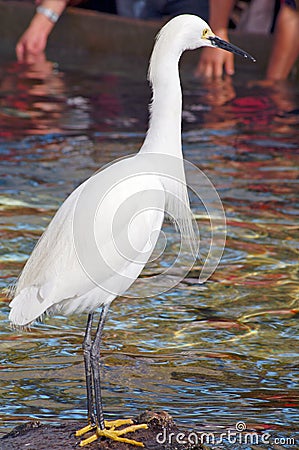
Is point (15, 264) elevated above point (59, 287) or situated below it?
below

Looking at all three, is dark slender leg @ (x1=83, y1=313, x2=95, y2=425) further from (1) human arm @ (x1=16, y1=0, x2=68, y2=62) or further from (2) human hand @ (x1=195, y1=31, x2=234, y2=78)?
(1) human arm @ (x1=16, y1=0, x2=68, y2=62)

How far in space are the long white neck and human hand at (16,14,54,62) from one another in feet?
28.7

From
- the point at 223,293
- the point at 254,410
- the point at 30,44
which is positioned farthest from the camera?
the point at 30,44

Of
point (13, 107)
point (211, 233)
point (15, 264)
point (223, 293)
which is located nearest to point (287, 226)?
point (211, 233)

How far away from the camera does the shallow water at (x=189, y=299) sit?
4.45 metres

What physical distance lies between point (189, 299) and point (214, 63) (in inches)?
243

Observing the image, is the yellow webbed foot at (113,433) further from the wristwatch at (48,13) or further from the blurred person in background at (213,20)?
the wristwatch at (48,13)

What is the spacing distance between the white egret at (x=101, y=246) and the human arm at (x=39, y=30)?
8694 millimetres

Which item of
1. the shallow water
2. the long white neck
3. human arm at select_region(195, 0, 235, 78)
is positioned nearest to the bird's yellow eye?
the long white neck

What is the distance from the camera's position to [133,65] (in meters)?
13.2

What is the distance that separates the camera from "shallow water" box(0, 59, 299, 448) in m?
4.45

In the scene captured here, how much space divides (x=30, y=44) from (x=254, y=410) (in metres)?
9.09

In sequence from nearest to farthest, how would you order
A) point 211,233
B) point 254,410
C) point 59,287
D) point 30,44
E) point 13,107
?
point 59,287 → point 254,410 → point 211,233 → point 13,107 → point 30,44

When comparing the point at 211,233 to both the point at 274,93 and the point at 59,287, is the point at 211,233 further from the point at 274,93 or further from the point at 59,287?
the point at 274,93
